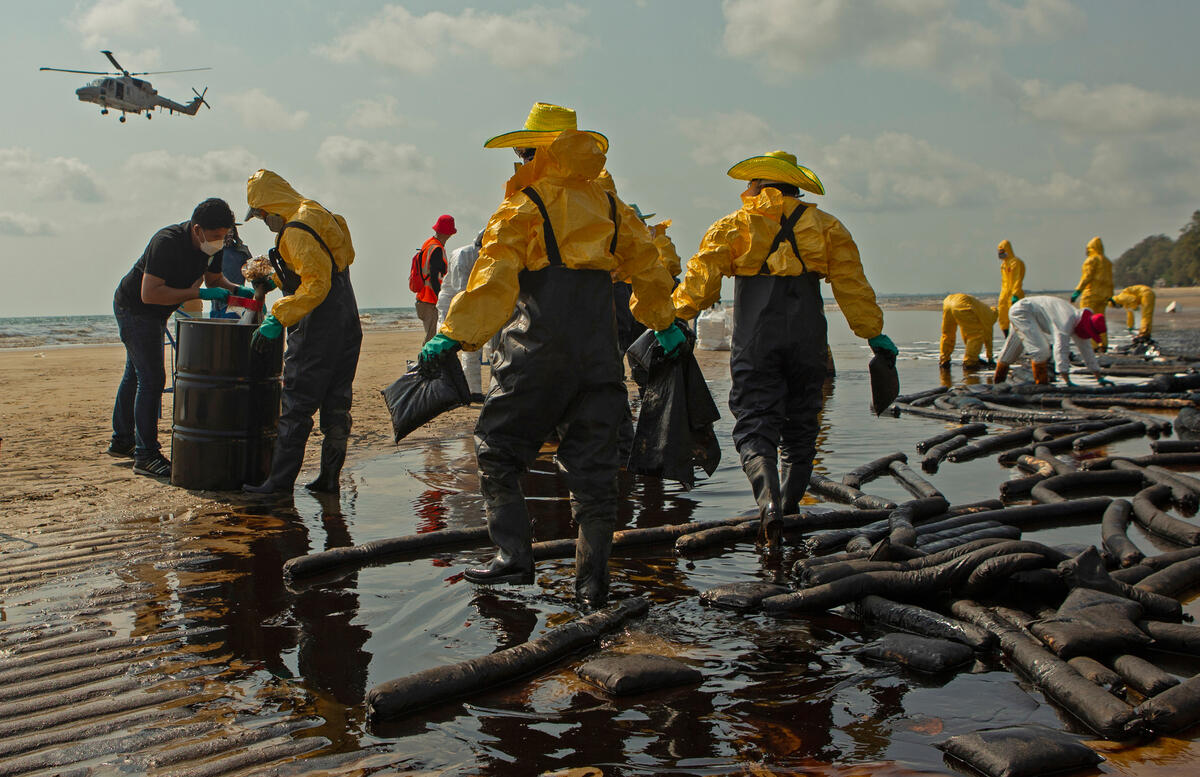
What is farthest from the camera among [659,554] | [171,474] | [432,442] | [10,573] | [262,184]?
[432,442]

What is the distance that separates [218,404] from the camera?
20.4 feet

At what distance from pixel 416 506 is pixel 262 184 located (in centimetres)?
236

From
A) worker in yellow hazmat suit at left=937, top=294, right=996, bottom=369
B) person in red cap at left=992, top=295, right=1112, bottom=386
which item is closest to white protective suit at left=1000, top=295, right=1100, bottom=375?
person in red cap at left=992, top=295, right=1112, bottom=386

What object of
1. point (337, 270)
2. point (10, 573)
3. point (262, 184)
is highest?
point (262, 184)

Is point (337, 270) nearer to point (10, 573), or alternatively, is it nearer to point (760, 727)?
point (10, 573)

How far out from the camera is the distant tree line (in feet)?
225

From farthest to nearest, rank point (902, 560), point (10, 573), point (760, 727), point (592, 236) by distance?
point (10, 573) → point (902, 560) → point (592, 236) → point (760, 727)

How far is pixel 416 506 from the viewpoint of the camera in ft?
20.3

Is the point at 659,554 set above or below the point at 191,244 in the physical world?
below

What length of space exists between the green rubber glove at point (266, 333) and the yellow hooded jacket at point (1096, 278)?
15.4 meters

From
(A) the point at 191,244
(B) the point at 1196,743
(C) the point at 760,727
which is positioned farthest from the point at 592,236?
(A) the point at 191,244

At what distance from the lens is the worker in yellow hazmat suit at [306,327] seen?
5.96 m

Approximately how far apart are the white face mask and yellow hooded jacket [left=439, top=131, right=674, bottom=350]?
3598 mm

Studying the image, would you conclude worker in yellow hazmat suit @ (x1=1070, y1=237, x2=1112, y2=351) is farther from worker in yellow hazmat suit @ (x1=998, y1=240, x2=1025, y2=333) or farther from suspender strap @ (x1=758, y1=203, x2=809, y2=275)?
suspender strap @ (x1=758, y1=203, x2=809, y2=275)
